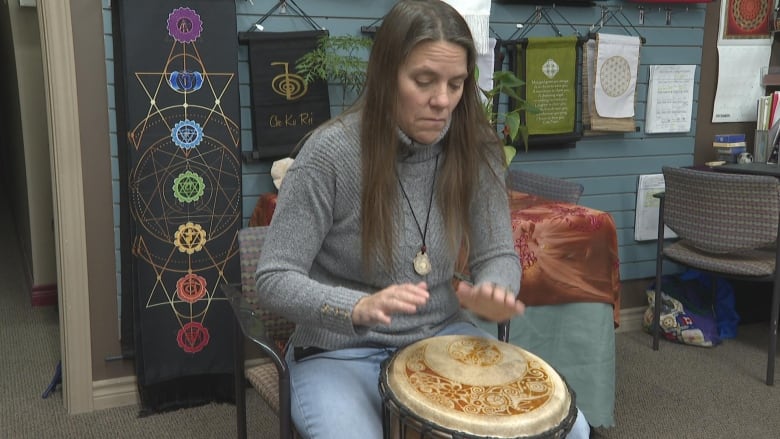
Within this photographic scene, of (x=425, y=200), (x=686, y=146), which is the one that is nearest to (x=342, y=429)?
(x=425, y=200)

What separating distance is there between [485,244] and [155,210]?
1255mm

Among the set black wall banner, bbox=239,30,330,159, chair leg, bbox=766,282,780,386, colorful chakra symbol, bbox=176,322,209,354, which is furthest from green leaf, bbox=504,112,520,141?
colorful chakra symbol, bbox=176,322,209,354

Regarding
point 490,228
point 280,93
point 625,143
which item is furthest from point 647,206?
point 490,228

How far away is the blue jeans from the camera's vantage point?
1.26m

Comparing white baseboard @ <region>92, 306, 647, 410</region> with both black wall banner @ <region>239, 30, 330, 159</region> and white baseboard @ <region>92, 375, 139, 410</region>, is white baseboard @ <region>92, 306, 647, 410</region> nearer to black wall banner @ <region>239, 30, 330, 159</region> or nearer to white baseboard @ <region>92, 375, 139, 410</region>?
white baseboard @ <region>92, 375, 139, 410</region>

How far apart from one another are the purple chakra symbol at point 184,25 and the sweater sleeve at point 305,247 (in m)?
1.10

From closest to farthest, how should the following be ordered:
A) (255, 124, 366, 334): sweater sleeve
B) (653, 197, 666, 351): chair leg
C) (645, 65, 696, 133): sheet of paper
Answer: (255, 124, 366, 334): sweater sleeve → (653, 197, 666, 351): chair leg → (645, 65, 696, 133): sheet of paper

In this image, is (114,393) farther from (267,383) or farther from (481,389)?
(481,389)

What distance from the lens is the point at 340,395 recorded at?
1291 millimetres

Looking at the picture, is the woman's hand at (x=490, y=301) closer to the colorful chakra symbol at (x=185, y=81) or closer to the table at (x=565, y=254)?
the table at (x=565, y=254)

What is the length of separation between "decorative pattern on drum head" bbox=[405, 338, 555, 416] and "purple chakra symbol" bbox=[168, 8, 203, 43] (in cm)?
146

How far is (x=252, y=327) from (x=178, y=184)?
1.09m

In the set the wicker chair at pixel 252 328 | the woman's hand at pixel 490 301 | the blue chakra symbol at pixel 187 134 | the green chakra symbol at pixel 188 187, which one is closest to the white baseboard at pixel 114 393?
the green chakra symbol at pixel 188 187

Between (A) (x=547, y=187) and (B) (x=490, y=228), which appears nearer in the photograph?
(B) (x=490, y=228)
